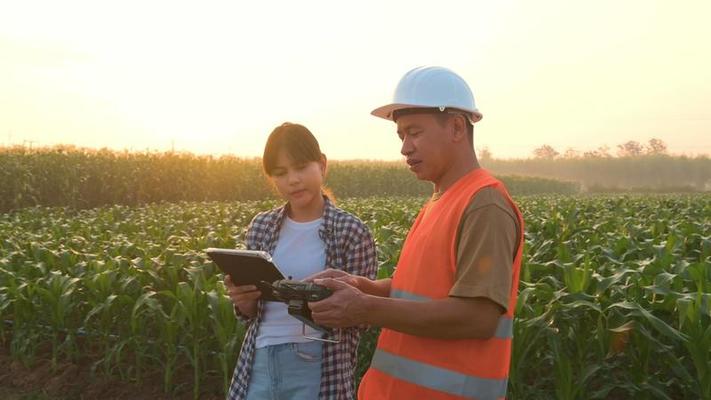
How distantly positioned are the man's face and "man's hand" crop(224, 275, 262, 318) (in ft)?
2.92

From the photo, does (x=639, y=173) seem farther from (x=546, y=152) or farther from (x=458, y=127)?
(x=458, y=127)

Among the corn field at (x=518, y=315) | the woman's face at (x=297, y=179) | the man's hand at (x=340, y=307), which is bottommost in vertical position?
the corn field at (x=518, y=315)

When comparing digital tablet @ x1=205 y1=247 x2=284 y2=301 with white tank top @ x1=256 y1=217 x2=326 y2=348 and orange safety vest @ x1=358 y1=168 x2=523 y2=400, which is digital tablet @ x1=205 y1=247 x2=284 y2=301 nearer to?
white tank top @ x1=256 y1=217 x2=326 y2=348

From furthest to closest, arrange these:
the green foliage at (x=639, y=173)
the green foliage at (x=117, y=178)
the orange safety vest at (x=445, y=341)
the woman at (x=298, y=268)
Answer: the green foliage at (x=639, y=173) < the green foliage at (x=117, y=178) < the woman at (x=298, y=268) < the orange safety vest at (x=445, y=341)

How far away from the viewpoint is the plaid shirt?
107 inches

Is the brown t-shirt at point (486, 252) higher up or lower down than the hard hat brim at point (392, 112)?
lower down

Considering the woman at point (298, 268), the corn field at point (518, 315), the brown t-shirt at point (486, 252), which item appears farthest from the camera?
the corn field at point (518, 315)

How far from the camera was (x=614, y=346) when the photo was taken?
3.81 meters

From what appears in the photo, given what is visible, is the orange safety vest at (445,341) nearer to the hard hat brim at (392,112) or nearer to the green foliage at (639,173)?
the hard hat brim at (392,112)

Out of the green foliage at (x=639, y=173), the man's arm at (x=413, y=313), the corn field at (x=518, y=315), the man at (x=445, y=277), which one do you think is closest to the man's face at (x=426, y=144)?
the man at (x=445, y=277)

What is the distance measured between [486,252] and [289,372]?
1229mm

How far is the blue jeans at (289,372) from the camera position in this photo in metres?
2.68

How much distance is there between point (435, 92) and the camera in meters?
1.96

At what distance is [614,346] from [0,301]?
4835mm
